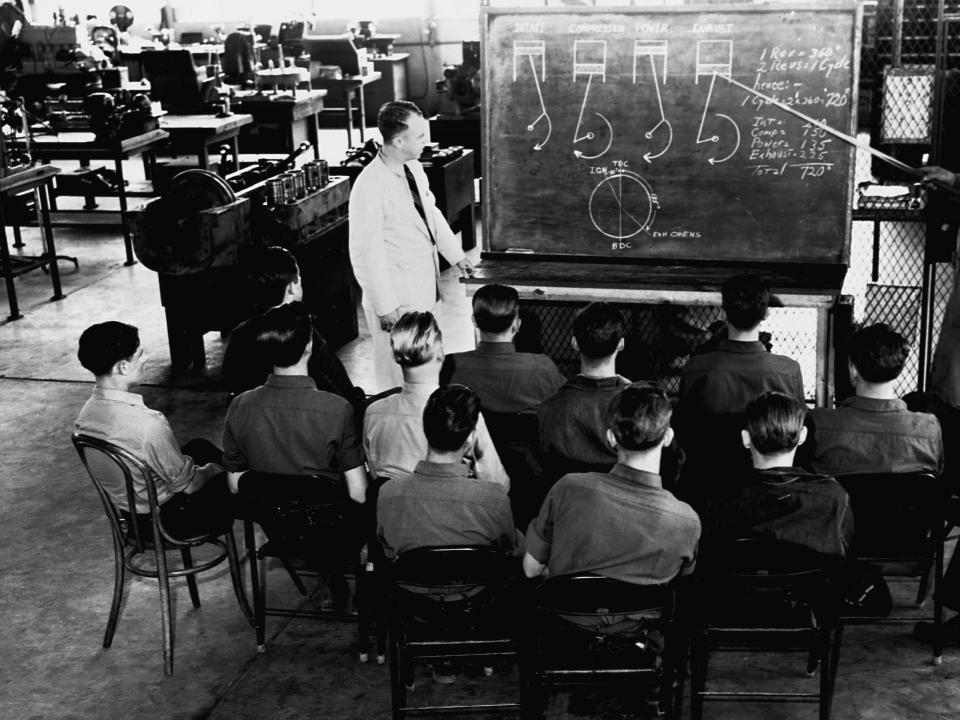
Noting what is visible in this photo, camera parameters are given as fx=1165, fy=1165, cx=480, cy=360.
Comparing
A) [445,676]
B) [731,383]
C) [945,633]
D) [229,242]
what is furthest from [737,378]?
[229,242]

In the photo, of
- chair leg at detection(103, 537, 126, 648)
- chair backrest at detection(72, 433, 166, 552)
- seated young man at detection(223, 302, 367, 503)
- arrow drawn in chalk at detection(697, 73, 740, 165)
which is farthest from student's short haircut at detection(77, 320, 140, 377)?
arrow drawn in chalk at detection(697, 73, 740, 165)

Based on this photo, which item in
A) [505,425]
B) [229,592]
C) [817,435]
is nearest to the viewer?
[817,435]

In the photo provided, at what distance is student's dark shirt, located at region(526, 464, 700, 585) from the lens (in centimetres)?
293

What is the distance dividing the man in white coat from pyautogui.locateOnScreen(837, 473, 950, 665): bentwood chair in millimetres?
2311

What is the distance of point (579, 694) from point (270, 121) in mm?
9373

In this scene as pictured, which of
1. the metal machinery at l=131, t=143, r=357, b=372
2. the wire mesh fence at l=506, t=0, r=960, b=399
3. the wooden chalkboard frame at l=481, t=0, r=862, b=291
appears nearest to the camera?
the wooden chalkboard frame at l=481, t=0, r=862, b=291

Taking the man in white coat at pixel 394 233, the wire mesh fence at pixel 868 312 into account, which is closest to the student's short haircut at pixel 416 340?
the man in white coat at pixel 394 233

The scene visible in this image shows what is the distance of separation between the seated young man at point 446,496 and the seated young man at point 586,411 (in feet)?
1.67

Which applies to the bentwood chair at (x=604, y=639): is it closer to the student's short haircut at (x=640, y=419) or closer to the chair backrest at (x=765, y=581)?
the chair backrest at (x=765, y=581)

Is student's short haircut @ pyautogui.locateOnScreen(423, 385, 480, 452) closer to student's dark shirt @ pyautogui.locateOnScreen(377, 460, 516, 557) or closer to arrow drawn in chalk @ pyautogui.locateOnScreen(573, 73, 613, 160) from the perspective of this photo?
student's dark shirt @ pyautogui.locateOnScreen(377, 460, 516, 557)

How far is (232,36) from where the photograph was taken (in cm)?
1430

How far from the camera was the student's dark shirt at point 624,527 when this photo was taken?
2.93m

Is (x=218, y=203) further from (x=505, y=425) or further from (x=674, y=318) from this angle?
(x=505, y=425)

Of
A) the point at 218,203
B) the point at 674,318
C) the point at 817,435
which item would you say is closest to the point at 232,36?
the point at 218,203
